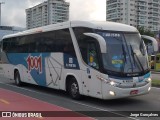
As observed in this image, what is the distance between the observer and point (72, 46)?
14.4m

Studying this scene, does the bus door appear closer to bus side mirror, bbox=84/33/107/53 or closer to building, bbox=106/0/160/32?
bus side mirror, bbox=84/33/107/53

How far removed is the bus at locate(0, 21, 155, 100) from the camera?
12.6 metres

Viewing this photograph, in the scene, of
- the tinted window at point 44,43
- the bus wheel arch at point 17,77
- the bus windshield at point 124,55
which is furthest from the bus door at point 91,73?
the bus wheel arch at point 17,77

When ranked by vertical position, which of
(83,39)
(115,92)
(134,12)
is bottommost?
(115,92)

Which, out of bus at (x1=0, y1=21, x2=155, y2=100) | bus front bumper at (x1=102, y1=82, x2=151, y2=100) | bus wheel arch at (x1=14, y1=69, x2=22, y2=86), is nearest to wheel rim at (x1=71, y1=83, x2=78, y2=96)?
bus at (x1=0, y1=21, x2=155, y2=100)

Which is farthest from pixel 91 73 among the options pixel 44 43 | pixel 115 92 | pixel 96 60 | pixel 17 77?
pixel 17 77

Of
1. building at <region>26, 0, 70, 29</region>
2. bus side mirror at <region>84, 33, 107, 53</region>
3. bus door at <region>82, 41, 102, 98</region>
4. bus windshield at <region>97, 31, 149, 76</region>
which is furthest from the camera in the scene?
building at <region>26, 0, 70, 29</region>

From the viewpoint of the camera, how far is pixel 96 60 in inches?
509

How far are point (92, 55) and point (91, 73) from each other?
0.64 metres

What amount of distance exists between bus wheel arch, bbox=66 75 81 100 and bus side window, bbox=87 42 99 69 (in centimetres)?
135

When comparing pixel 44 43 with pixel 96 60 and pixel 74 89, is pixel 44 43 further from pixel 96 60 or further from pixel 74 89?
pixel 96 60

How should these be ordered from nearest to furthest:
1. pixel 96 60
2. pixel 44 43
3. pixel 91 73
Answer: pixel 96 60 → pixel 91 73 → pixel 44 43

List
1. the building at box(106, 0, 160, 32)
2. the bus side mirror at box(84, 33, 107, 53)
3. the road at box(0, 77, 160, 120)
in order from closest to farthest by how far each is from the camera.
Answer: the road at box(0, 77, 160, 120) → the bus side mirror at box(84, 33, 107, 53) → the building at box(106, 0, 160, 32)

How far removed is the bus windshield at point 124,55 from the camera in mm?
12672
